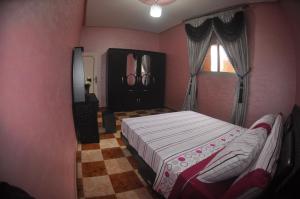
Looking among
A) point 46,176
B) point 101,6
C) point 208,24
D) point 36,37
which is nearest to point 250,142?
point 46,176

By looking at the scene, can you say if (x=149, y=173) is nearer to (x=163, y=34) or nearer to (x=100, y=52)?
(x=100, y=52)

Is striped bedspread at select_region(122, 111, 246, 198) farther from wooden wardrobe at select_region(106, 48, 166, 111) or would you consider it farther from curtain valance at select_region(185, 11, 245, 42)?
wooden wardrobe at select_region(106, 48, 166, 111)

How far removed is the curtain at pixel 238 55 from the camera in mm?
3244

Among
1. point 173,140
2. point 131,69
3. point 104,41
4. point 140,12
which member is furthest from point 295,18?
point 104,41

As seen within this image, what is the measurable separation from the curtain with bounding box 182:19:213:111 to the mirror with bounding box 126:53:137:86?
1662 mm

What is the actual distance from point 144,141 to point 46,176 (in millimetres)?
1566

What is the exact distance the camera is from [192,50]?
439cm

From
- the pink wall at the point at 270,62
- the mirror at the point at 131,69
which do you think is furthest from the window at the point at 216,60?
the mirror at the point at 131,69

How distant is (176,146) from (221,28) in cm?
288

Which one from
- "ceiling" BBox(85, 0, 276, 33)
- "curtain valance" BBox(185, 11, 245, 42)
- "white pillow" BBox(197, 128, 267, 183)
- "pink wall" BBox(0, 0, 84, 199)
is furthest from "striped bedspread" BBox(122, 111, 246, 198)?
"ceiling" BBox(85, 0, 276, 33)

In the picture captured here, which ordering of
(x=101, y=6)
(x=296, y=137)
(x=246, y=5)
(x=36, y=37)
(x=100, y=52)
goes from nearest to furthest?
(x=36, y=37), (x=296, y=137), (x=246, y=5), (x=101, y=6), (x=100, y=52)

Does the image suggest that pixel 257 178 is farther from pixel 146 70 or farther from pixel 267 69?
pixel 146 70

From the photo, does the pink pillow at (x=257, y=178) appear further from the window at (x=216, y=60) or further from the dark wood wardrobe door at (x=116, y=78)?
the dark wood wardrobe door at (x=116, y=78)

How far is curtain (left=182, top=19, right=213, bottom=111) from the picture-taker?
4.02 meters
